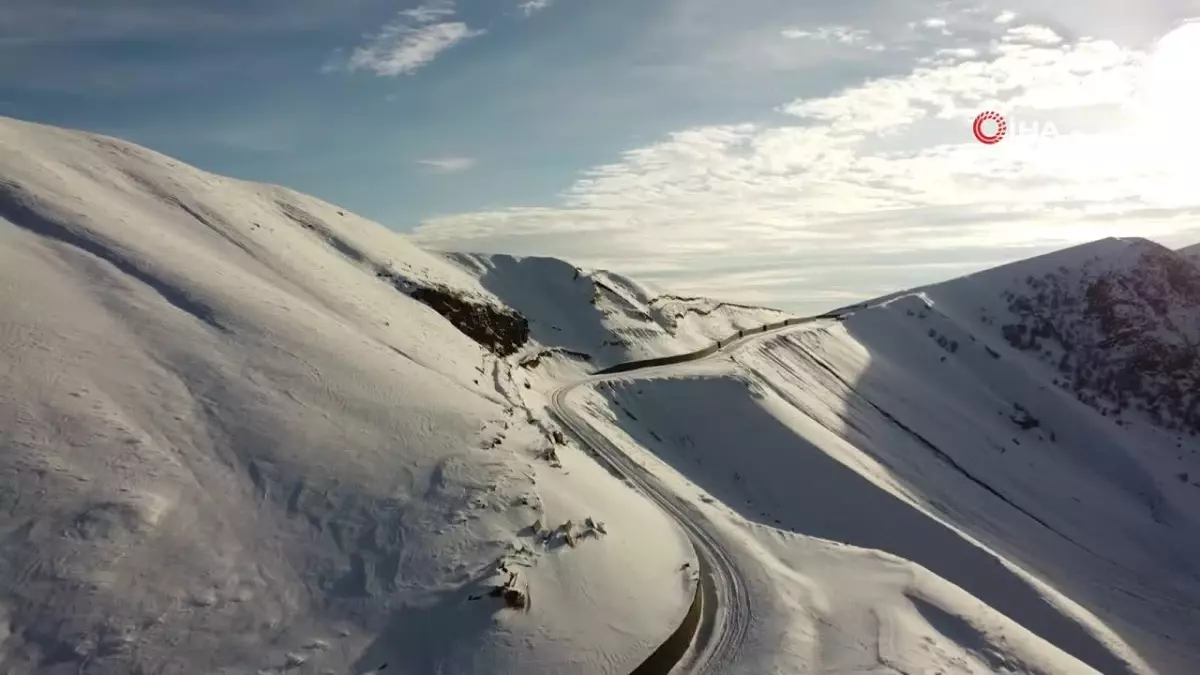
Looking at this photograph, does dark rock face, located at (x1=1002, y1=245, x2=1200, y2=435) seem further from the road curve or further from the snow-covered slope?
the road curve

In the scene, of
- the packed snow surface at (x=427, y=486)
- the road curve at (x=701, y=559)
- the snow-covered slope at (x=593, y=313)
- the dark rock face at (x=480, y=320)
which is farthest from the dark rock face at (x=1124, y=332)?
the dark rock face at (x=480, y=320)

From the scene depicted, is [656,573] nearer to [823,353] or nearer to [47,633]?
[47,633]

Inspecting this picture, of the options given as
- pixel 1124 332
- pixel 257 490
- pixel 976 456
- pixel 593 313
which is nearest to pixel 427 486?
pixel 257 490

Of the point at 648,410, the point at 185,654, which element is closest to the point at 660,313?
the point at 648,410

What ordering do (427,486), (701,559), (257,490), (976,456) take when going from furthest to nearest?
(976,456) < (701,559) < (427,486) < (257,490)

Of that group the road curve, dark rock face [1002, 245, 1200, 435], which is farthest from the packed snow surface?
dark rock face [1002, 245, 1200, 435]

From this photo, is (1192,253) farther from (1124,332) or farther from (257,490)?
(257,490)

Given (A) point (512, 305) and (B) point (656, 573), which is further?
(A) point (512, 305)
